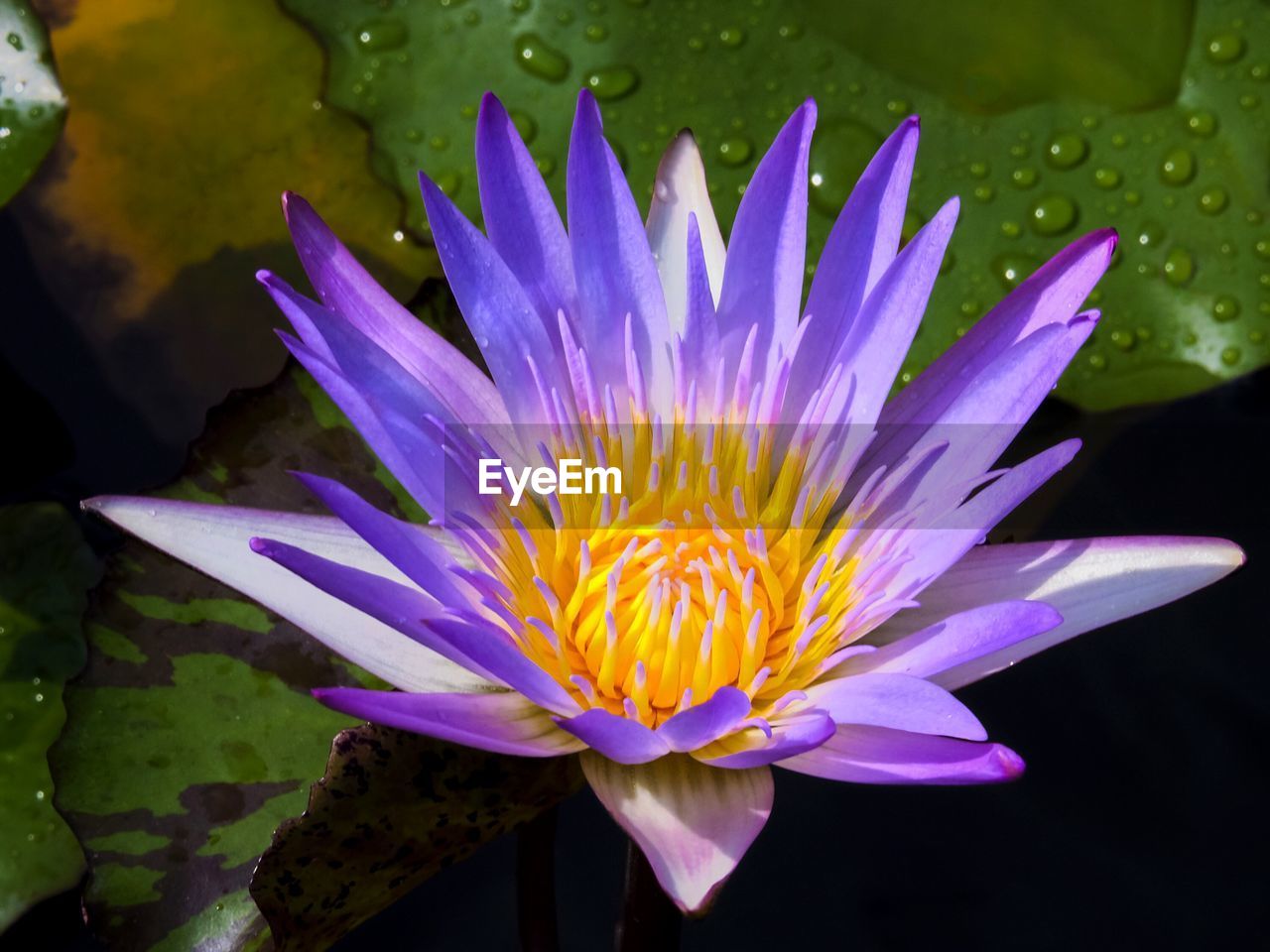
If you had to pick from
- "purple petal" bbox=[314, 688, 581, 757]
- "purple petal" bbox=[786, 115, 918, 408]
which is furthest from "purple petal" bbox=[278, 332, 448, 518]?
"purple petal" bbox=[786, 115, 918, 408]

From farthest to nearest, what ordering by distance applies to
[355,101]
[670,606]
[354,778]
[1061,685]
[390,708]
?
1. [355,101]
2. [1061,685]
3. [670,606]
4. [354,778]
5. [390,708]

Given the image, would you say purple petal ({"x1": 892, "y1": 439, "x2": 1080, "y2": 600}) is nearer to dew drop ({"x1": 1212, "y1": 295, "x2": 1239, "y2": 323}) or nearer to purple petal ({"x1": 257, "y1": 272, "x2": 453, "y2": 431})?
purple petal ({"x1": 257, "y1": 272, "x2": 453, "y2": 431})

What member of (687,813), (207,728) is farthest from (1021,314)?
(207,728)

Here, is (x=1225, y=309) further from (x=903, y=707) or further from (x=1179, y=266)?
(x=903, y=707)

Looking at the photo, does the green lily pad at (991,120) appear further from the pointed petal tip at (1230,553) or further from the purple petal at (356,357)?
the purple petal at (356,357)

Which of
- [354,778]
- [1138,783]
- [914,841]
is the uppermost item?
[354,778]

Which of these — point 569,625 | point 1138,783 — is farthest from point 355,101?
point 1138,783

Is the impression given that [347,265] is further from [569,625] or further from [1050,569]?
[1050,569]

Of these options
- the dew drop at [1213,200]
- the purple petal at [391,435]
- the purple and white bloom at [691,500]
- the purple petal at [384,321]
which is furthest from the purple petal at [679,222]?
the dew drop at [1213,200]
